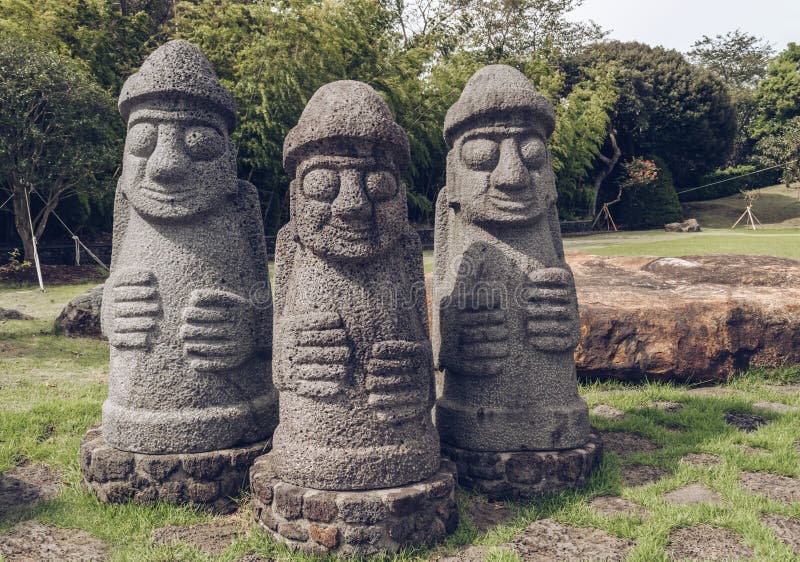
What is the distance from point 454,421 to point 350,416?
0.93 meters

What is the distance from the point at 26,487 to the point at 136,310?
4.75 ft

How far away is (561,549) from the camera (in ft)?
10.1

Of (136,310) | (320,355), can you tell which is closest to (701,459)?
(320,355)

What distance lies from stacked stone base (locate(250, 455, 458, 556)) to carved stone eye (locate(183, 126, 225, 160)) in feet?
6.16

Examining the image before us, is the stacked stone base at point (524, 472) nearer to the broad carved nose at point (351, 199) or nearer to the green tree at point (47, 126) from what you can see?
the broad carved nose at point (351, 199)

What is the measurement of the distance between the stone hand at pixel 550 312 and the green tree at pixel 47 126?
10.7 metres

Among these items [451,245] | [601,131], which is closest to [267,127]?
[451,245]

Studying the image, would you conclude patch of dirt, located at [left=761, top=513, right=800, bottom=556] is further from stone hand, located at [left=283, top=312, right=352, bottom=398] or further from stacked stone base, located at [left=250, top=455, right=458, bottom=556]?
stone hand, located at [left=283, top=312, right=352, bottom=398]

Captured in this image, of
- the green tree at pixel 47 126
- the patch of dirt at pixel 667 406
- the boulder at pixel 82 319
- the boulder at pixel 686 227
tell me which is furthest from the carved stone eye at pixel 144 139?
the boulder at pixel 686 227

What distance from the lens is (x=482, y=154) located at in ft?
12.4

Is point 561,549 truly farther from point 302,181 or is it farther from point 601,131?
point 601,131

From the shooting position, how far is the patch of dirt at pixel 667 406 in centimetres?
525

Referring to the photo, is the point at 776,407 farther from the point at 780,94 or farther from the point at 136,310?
the point at 780,94

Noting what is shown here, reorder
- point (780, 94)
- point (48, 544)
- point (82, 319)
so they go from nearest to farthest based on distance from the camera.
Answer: point (48, 544), point (82, 319), point (780, 94)
